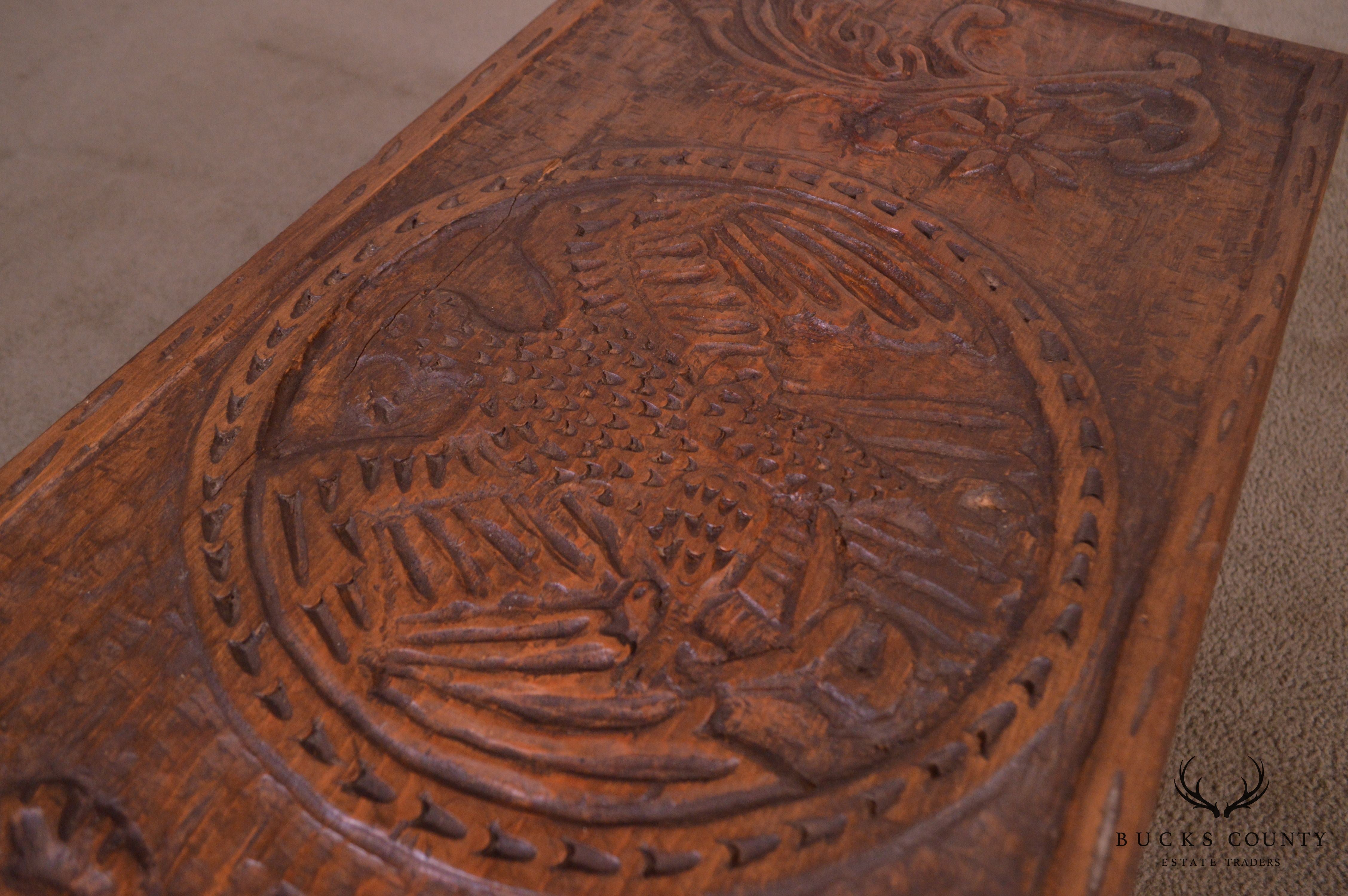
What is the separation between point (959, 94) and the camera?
1.24 m

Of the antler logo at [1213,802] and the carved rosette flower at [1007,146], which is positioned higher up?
the carved rosette flower at [1007,146]

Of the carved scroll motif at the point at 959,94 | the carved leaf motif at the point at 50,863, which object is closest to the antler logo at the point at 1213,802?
the carved scroll motif at the point at 959,94

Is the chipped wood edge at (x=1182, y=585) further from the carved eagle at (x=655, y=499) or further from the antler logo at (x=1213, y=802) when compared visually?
the antler logo at (x=1213, y=802)

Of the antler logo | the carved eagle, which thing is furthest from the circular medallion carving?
the antler logo

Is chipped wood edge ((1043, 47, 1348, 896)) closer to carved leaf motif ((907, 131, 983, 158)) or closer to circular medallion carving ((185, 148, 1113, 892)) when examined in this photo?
circular medallion carving ((185, 148, 1113, 892))

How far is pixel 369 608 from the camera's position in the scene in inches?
32.1

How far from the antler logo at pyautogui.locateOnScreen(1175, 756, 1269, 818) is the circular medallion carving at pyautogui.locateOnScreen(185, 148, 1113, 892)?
66 cm

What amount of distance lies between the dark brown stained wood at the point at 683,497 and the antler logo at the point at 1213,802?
63 cm

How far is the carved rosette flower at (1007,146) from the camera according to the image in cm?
113

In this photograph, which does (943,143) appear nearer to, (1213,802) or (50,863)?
(1213,802)

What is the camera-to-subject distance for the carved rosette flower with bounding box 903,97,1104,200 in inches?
44.5

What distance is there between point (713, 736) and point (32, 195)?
1.85m

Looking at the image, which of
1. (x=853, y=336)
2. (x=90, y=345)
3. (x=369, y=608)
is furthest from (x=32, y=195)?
(x=853, y=336)

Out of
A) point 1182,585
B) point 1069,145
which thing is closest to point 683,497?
point 1182,585
